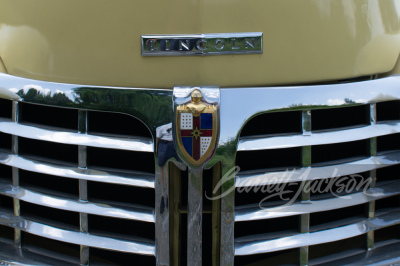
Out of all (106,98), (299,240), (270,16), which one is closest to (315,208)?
(299,240)

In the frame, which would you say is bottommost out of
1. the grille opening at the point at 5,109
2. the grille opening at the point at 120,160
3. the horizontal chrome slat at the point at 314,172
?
the horizontal chrome slat at the point at 314,172

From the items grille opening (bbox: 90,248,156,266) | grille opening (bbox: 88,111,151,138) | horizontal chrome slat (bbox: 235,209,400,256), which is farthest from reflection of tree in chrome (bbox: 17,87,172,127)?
grille opening (bbox: 90,248,156,266)

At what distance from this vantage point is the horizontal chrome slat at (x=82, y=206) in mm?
1870

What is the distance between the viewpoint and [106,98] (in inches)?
71.2

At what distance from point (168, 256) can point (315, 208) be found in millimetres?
631

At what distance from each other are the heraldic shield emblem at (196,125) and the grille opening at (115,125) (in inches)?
9.3

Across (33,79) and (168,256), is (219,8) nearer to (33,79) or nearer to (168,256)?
(33,79)

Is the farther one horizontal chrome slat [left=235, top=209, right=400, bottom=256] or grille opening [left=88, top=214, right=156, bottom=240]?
grille opening [left=88, top=214, right=156, bottom=240]

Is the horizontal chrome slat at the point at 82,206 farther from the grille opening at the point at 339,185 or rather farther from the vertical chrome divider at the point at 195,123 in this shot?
the grille opening at the point at 339,185

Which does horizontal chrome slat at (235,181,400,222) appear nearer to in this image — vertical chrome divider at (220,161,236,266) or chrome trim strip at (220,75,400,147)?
vertical chrome divider at (220,161,236,266)

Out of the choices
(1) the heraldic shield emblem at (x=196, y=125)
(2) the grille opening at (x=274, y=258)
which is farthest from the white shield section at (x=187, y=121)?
(2) the grille opening at (x=274, y=258)

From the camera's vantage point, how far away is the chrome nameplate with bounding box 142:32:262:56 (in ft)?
5.81

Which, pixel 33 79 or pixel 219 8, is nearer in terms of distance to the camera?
pixel 219 8

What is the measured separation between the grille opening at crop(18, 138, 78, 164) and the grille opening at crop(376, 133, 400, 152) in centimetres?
135
